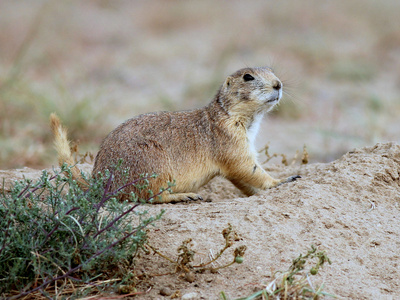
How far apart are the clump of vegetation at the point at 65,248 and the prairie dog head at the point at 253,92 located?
2.10 metres

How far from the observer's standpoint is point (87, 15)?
17.2 meters

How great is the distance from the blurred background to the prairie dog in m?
2.65

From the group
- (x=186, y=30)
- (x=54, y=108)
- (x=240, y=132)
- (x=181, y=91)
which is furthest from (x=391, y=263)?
(x=186, y=30)

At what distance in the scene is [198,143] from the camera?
190 inches

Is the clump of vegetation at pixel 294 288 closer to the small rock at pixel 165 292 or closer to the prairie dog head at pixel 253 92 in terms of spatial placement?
the small rock at pixel 165 292

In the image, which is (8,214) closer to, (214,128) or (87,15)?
(214,128)

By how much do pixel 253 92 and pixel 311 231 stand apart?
1.65m

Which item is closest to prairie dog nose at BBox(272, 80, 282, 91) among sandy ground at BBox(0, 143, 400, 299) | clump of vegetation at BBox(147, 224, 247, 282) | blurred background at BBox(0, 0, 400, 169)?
sandy ground at BBox(0, 143, 400, 299)

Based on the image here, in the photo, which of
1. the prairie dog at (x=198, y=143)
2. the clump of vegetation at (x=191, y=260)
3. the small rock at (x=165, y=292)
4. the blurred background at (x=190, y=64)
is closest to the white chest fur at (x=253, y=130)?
the prairie dog at (x=198, y=143)

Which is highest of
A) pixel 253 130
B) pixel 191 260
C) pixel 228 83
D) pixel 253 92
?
pixel 228 83

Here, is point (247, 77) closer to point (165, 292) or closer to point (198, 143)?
point (198, 143)

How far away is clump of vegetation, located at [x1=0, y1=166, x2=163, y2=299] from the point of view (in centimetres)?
301

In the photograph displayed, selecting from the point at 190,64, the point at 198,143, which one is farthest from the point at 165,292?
the point at 190,64

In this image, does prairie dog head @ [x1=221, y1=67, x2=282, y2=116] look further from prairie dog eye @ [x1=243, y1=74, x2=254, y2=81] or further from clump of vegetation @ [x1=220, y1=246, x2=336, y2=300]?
clump of vegetation @ [x1=220, y1=246, x2=336, y2=300]
